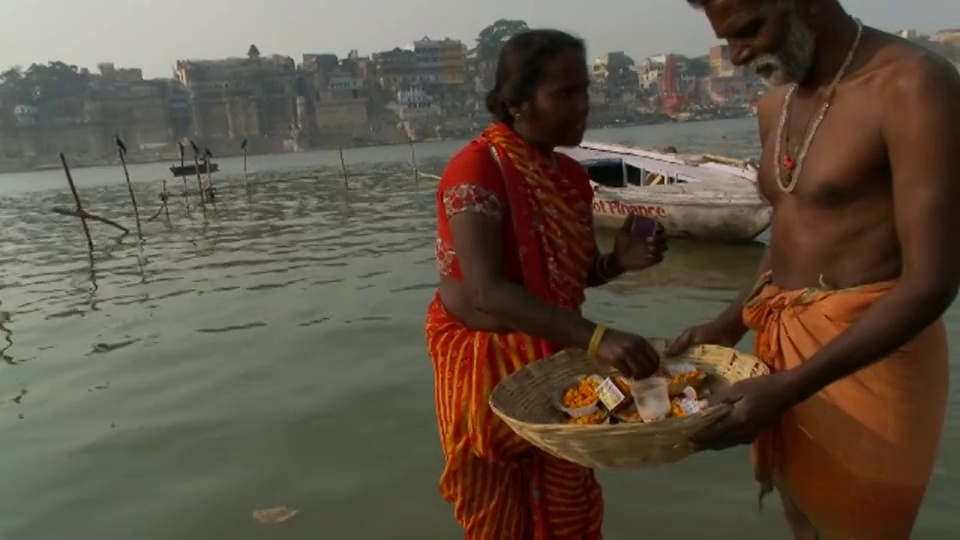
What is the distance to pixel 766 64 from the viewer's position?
2.03m

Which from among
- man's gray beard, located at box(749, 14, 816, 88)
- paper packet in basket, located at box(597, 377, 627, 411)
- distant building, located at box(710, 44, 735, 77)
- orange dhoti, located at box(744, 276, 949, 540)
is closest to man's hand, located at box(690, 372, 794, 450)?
Answer: orange dhoti, located at box(744, 276, 949, 540)

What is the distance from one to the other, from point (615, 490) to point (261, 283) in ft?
27.7

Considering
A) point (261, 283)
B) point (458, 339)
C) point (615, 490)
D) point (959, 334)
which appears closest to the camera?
point (458, 339)

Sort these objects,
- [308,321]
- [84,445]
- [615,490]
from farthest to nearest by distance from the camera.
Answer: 1. [308,321]
2. [84,445]
3. [615,490]

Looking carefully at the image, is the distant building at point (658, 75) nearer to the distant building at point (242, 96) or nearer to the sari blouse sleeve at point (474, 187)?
the distant building at point (242, 96)

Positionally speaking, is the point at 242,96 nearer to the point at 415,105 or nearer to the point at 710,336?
the point at 415,105

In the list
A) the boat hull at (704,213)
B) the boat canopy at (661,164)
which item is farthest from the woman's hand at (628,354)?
the boat canopy at (661,164)

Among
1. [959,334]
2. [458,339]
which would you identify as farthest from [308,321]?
[458,339]

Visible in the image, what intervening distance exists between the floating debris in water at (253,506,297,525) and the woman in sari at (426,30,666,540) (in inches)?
92.5

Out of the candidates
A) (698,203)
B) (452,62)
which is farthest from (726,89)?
(698,203)

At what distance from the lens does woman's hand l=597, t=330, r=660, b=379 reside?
220 centimetres

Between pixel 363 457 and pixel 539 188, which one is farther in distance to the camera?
pixel 363 457

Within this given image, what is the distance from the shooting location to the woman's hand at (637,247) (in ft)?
8.57

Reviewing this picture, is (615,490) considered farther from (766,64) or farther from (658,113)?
(658,113)
